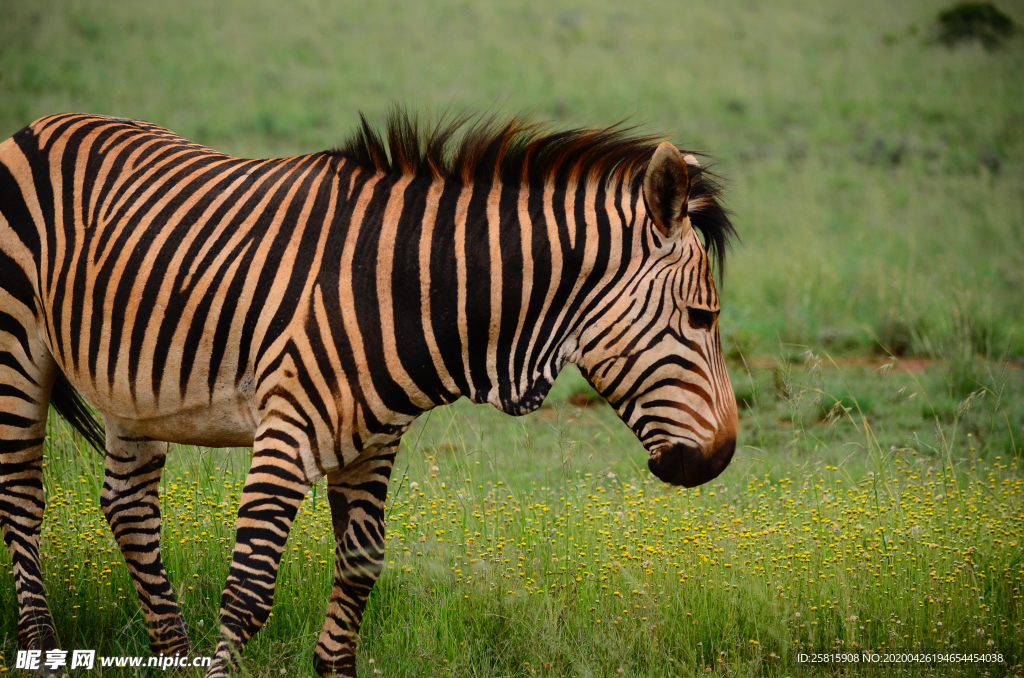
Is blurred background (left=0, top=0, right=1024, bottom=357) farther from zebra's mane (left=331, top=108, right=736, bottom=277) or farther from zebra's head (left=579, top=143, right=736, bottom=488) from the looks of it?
zebra's head (left=579, top=143, right=736, bottom=488)

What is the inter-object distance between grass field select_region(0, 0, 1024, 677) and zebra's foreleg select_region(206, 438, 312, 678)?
2.82ft

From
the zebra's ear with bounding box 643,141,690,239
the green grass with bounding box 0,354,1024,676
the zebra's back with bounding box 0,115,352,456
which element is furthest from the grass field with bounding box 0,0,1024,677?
the zebra's back with bounding box 0,115,352,456

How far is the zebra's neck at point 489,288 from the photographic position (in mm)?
3000

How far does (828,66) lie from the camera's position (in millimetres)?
20516

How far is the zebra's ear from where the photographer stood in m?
2.82

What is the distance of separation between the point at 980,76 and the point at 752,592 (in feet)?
62.1

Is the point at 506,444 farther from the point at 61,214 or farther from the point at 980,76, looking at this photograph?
the point at 980,76

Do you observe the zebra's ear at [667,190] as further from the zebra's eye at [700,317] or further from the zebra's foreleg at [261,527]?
the zebra's foreleg at [261,527]

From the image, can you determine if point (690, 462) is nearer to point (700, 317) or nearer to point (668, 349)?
point (668, 349)

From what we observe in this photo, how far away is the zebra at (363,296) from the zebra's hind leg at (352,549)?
1cm

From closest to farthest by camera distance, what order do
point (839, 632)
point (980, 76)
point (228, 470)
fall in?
point (839, 632), point (228, 470), point (980, 76)

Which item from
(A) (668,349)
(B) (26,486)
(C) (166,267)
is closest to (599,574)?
(A) (668,349)

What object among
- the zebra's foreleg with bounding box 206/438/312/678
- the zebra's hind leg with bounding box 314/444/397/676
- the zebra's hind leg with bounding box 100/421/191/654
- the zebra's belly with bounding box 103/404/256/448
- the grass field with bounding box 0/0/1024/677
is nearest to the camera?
the zebra's foreleg with bounding box 206/438/312/678

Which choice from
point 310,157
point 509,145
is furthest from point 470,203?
point 310,157
